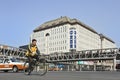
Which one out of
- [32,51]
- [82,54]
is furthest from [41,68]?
[82,54]

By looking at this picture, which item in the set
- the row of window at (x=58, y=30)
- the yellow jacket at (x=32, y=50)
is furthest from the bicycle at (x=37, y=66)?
the row of window at (x=58, y=30)

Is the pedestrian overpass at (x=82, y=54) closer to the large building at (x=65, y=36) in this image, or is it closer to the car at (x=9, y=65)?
the large building at (x=65, y=36)

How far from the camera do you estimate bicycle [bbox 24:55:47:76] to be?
12.6m

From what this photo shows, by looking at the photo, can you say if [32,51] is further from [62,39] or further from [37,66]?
[62,39]

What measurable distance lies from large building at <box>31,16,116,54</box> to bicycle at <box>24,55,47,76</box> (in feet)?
507

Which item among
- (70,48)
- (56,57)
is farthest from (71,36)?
(56,57)

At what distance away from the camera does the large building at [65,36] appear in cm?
17325

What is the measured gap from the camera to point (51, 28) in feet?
625

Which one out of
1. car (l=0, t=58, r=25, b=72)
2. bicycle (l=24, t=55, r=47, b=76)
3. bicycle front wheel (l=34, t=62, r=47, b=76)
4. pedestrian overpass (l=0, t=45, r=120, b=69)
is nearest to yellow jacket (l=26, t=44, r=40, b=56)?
bicycle (l=24, t=55, r=47, b=76)

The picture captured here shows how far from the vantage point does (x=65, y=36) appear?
174m

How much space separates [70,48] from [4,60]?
459 feet

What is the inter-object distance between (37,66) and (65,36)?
531ft

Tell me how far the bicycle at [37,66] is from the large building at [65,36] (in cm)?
15458

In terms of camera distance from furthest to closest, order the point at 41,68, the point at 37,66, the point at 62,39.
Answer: the point at 62,39 → the point at 41,68 → the point at 37,66
